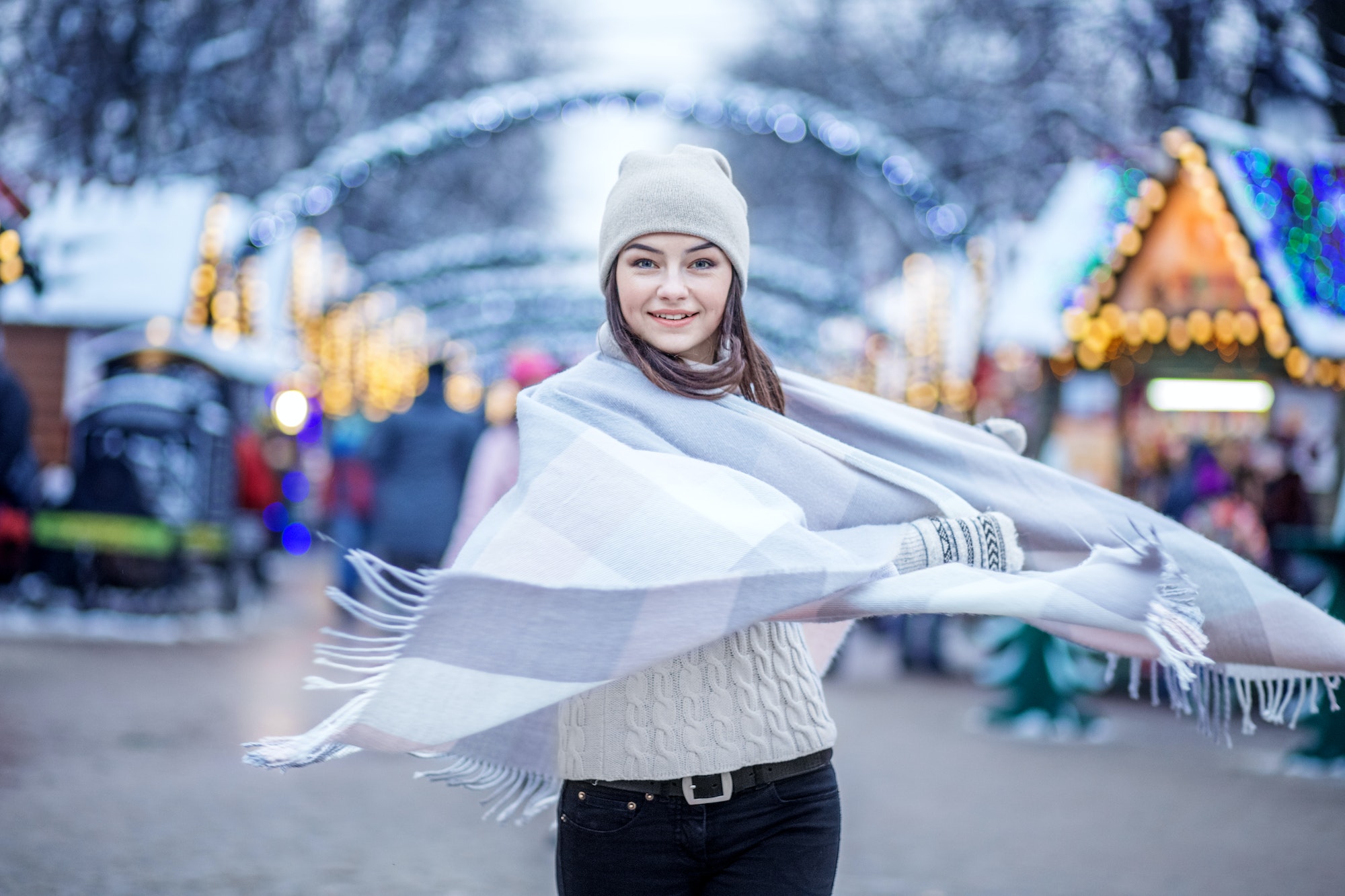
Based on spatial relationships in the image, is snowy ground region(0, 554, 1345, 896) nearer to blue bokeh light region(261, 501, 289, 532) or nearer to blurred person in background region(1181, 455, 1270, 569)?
blurred person in background region(1181, 455, 1270, 569)

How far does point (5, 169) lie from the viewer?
9938 mm

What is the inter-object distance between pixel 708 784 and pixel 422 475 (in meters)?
8.13

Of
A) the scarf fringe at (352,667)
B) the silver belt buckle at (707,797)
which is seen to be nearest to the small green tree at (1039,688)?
the silver belt buckle at (707,797)

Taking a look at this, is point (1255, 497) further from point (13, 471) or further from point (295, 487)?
point (295, 487)

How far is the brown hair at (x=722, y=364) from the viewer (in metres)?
2.51

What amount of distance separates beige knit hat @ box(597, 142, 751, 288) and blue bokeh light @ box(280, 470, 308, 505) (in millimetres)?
19469

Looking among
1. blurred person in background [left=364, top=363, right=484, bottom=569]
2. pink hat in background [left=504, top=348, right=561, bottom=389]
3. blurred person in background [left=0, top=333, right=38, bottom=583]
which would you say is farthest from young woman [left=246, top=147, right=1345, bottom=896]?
blurred person in background [left=364, top=363, right=484, bottom=569]

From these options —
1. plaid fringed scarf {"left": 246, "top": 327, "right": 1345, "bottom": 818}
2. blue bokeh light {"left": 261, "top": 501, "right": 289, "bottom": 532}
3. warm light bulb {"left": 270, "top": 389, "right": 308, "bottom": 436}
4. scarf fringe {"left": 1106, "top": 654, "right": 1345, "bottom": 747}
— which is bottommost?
blue bokeh light {"left": 261, "top": 501, "right": 289, "bottom": 532}

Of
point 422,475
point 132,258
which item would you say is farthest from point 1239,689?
point 132,258

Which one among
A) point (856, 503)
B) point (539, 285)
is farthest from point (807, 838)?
point (539, 285)

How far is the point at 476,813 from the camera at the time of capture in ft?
20.7

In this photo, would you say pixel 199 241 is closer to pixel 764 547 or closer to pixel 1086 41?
pixel 1086 41

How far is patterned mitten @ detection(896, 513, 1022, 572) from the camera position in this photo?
8.27 ft

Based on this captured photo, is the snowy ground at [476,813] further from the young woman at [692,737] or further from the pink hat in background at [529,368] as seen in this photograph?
the young woman at [692,737]
